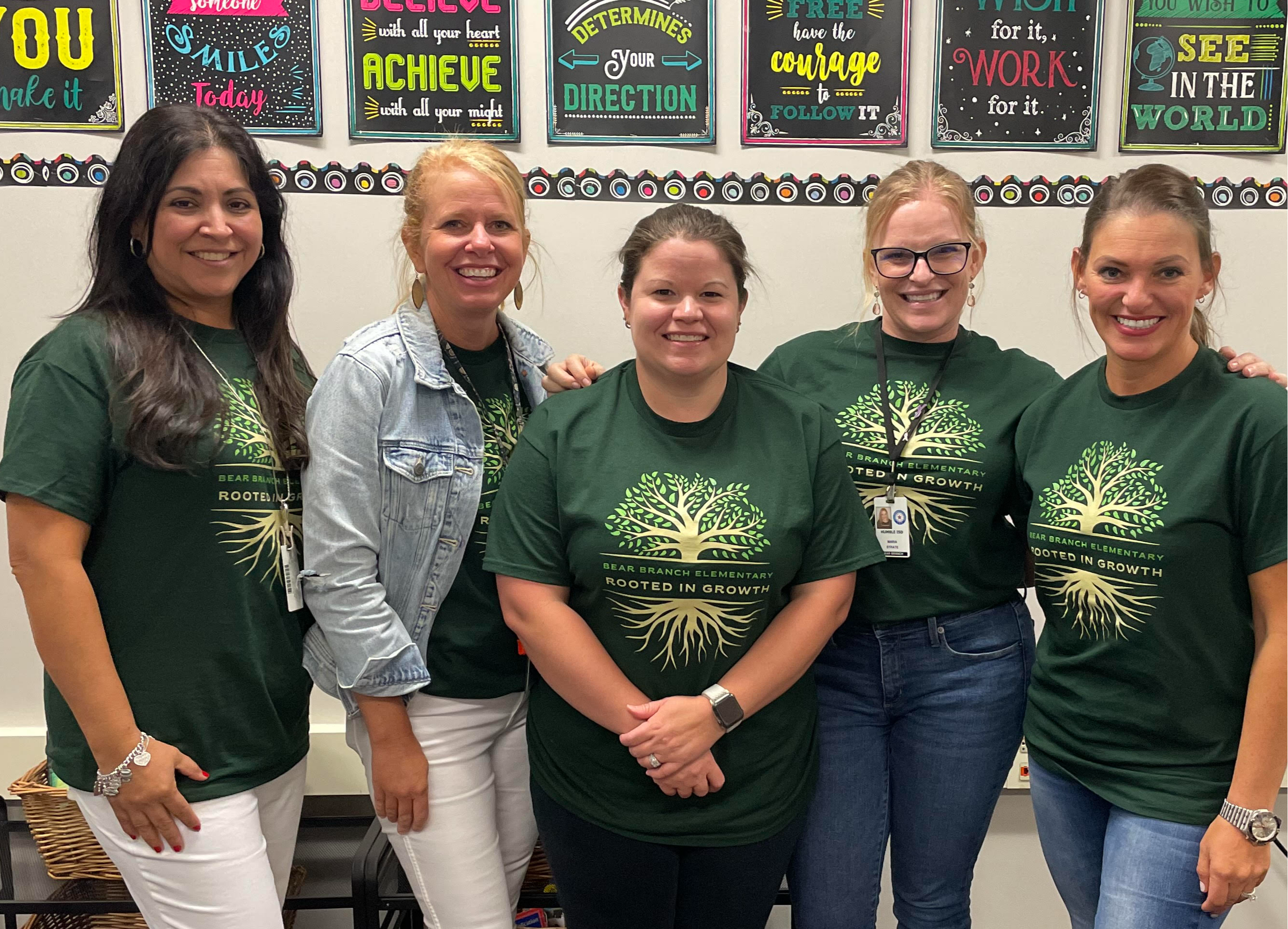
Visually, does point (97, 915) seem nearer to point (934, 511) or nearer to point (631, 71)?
point (934, 511)

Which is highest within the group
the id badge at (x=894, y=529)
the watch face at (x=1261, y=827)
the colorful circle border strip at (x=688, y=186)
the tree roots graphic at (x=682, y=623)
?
the colorful circle border strip at (x=688, y=186)

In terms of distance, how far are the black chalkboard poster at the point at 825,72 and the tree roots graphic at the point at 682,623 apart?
1.35m

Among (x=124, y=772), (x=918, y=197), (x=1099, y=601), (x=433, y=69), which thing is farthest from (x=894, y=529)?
(x=433, y=69)

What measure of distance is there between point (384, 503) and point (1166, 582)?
1160 millimetres

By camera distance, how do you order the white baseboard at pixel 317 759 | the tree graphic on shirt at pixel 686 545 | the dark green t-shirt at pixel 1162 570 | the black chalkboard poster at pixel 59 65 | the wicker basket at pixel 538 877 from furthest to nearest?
the white baseboard at pixel 317 759 → the black chalkboard poster at pixel 59 65 → the wicker basket at pixel 538 877 → the tree graphic on shirt at pixel 686 545 → the dark green t-shirt at pixel 1162 570

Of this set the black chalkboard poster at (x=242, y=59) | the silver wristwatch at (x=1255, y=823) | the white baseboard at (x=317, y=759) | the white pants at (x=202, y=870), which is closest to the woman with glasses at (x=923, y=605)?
the silver wristwatch at (x=1255, y=823)

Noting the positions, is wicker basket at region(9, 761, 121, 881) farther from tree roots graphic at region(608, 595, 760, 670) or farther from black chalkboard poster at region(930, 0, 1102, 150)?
black chalkboard poster at region(930, 0, 1102, 150)

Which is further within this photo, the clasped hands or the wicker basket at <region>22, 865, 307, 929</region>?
the wicker basket at <region>22, 865, 307, 929</region>

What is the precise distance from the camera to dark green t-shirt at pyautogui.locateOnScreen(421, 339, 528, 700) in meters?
1.53

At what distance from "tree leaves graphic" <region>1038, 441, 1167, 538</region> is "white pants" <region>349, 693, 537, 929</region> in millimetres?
939

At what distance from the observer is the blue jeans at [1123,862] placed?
1.33 meters

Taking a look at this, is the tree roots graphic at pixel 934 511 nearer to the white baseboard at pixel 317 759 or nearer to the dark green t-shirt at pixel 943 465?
the dark green t-shirt at pixel 943 465

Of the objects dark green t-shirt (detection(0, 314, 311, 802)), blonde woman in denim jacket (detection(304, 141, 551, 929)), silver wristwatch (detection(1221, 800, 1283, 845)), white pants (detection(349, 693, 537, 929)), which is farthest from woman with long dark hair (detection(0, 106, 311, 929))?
silver wristwatch (detection(1221, 800, 1283, 845))

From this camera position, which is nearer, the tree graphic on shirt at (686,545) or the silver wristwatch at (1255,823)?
the silver wristwatch at (1255,823)
